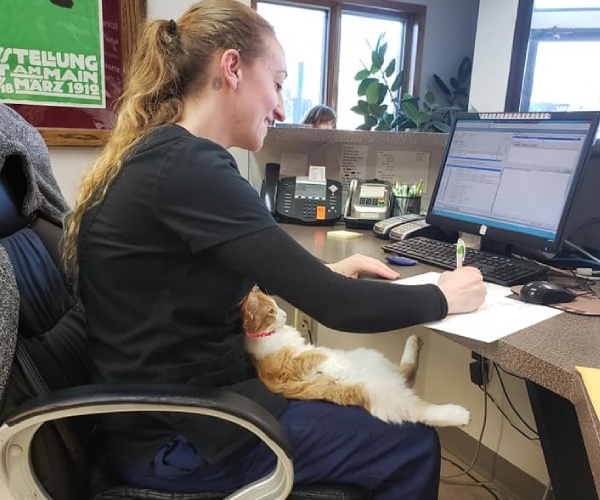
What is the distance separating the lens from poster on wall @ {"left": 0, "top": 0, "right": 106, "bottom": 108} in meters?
1.85

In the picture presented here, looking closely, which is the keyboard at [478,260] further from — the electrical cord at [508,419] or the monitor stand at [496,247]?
the electrical cord at [508,419]

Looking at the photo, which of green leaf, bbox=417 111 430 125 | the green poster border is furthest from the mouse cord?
green leaf, bbox=417 111 430 125

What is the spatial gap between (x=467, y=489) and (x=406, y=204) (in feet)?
3.30

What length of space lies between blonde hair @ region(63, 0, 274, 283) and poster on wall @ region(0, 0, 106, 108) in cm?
112

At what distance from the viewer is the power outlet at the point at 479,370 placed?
1.74m

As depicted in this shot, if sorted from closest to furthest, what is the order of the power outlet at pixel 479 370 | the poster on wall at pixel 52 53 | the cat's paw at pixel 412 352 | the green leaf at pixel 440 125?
the cat's paw at pixel 412 352
the power outlet at pixel 479 370
the poster on wall at pixel 52 53
the green leaf at pixel 440 125

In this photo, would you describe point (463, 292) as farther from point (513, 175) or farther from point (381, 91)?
point (381, 91)

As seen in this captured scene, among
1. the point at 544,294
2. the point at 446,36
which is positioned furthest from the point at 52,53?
the point at 446,36

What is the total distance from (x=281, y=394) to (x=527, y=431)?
1.07 meters

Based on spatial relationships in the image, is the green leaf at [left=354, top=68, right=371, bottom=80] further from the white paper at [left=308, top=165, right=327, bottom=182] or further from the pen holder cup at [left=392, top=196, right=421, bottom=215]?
the pen holder cup at [left=392, top=196, right=421, bottom=215]

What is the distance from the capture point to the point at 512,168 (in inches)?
53.1

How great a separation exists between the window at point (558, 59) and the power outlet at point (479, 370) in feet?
8.72

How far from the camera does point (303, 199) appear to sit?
1.90 meters

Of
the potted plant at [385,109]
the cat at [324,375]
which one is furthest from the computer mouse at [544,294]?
the potted plant at [385,109]
